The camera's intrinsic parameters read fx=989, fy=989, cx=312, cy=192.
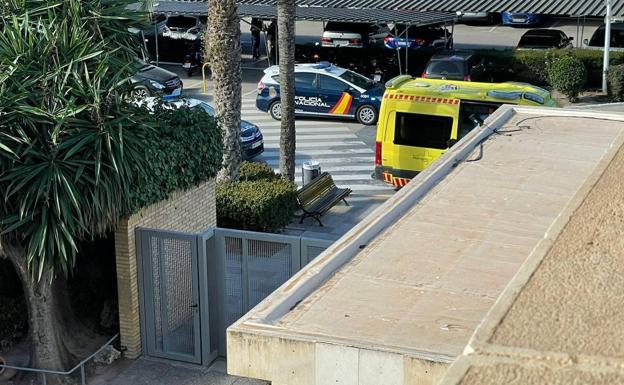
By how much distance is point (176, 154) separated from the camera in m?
12.5

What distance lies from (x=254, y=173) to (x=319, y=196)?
130 cm

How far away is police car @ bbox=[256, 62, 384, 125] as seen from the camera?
84.8 ft

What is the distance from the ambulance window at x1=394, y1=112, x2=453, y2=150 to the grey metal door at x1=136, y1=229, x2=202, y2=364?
310 inches

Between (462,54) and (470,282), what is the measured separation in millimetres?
21929

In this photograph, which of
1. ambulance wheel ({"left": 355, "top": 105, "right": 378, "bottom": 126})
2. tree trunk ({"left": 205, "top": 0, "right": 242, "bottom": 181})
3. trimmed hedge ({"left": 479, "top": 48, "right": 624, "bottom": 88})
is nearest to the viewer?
tree trunk ({"left": 205, "top": 0, "right": 242, "bottom": 181})

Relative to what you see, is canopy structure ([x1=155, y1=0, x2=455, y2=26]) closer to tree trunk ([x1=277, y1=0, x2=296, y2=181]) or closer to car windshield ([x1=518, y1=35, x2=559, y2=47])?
car windshield ([x1=518, y1=35, x2=559, y2=47])

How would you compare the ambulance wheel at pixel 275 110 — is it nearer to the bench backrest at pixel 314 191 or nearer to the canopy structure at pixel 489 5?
the canopy structure at pixel 489 5

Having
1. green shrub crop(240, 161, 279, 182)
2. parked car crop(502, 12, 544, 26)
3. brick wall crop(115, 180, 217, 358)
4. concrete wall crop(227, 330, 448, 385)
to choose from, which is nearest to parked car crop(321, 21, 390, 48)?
parked car crop(502, 12, 544, 26)

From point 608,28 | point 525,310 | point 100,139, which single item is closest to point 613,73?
point 608,28

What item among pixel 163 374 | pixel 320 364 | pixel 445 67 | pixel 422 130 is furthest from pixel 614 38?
pixel 320 364

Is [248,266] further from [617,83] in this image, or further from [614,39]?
[614,39]

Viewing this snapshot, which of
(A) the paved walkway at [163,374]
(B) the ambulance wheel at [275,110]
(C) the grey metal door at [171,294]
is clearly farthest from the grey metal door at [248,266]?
(B) the ambulance wheel at [275,110]

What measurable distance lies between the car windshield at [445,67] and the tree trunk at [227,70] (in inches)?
450

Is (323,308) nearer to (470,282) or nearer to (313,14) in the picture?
(470,282)
